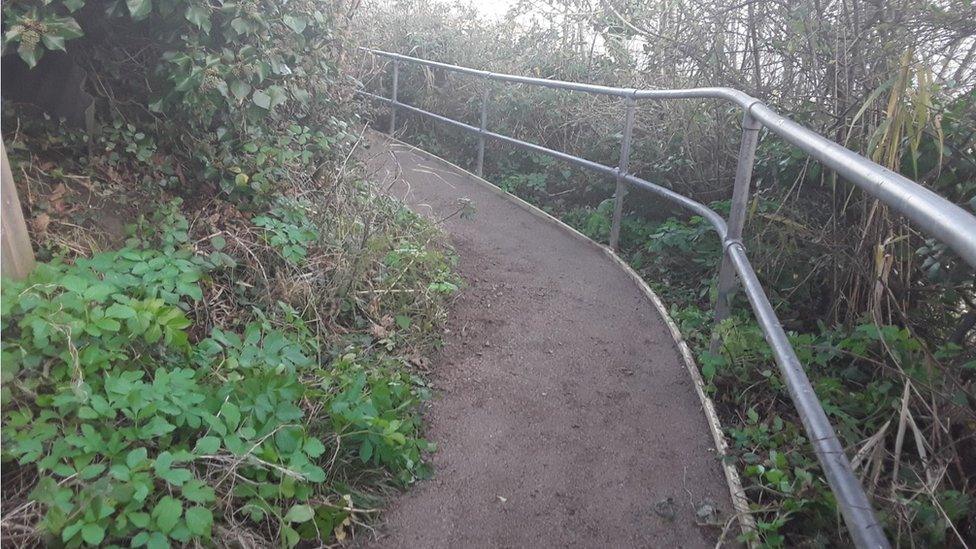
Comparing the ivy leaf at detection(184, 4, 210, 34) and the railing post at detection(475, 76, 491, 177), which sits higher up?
the ivy leaf at detection(184, 4, 210, 34)

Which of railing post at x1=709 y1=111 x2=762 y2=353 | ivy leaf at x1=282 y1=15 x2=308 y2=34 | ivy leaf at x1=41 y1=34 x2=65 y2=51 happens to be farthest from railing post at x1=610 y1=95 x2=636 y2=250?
ivy leaf at x1=41 y1=34 x2=65 y2=51

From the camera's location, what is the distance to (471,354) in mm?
3516

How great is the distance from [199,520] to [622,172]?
3539 millimetres

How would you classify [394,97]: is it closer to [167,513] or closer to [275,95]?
[275,95]

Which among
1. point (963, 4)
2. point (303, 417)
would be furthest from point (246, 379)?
→ point (963, 4)

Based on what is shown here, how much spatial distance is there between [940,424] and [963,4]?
2.38 meters

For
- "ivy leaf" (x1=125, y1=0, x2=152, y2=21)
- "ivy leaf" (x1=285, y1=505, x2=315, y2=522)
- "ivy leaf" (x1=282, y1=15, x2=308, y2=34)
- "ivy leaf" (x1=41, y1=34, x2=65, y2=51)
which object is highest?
"ivy leaf" (x1=125, y1=0, x2=152, y2=21)

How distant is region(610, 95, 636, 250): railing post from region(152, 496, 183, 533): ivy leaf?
3460 mm

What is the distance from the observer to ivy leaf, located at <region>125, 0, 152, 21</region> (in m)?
2.80

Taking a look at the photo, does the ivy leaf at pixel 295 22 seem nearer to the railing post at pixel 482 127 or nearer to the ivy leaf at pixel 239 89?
the ivy leaf at pixel 239 89

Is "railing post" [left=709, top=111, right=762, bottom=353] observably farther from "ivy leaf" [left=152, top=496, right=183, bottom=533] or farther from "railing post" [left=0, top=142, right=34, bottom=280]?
"railing post" [left=0, top=142, right=34, bottom=280]

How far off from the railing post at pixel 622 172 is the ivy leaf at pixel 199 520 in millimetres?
3419

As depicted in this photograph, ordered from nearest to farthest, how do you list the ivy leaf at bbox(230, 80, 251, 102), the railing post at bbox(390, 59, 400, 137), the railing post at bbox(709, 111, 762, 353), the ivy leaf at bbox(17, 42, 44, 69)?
the ivy leaf at bbox(17, 42, 44, 69), the railing post at bbox(709, 111, 762, 353), the ivy leaf at bbox(230, 80, 251, 102), the railing post at bbox(390, 59, 400, 137)

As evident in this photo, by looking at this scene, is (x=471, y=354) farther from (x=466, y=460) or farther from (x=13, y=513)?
(x=13, y=513)
